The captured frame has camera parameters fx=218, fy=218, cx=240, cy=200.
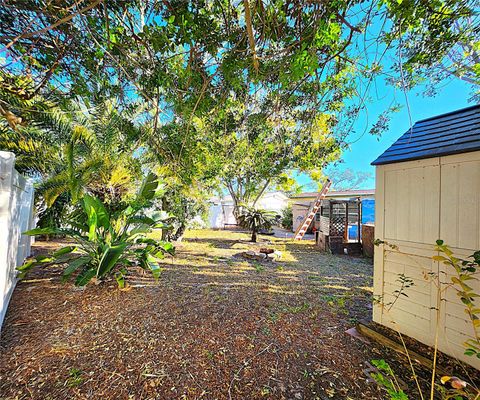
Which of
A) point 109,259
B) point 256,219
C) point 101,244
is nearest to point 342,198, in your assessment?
point 256,219

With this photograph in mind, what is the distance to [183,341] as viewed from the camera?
7.44 feet

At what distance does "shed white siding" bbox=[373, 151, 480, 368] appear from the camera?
1927 millimetres

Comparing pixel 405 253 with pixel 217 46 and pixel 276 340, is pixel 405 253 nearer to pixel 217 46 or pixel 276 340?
pixel 276 340

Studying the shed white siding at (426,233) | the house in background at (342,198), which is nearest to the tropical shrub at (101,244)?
the shed white siding at (426,233)

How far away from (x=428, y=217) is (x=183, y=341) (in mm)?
2802

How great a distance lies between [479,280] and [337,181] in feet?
114

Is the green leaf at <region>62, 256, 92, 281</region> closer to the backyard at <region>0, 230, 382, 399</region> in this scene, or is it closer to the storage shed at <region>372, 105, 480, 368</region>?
the backyard at <region>0, 230, 382, 399</region>

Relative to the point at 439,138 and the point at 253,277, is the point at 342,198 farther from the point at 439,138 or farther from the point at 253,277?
the point at 439,138

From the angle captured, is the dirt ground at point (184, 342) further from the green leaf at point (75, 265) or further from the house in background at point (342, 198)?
the house in background at point (342, 198)

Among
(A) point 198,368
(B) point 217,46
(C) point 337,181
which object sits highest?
(C) point 337,181

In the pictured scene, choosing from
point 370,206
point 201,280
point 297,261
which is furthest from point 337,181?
point 201,280

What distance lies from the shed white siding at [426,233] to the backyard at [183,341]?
1.96 ft

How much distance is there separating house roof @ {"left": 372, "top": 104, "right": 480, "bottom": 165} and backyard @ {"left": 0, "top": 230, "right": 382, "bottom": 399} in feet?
6.75

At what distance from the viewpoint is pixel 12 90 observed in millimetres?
3125
